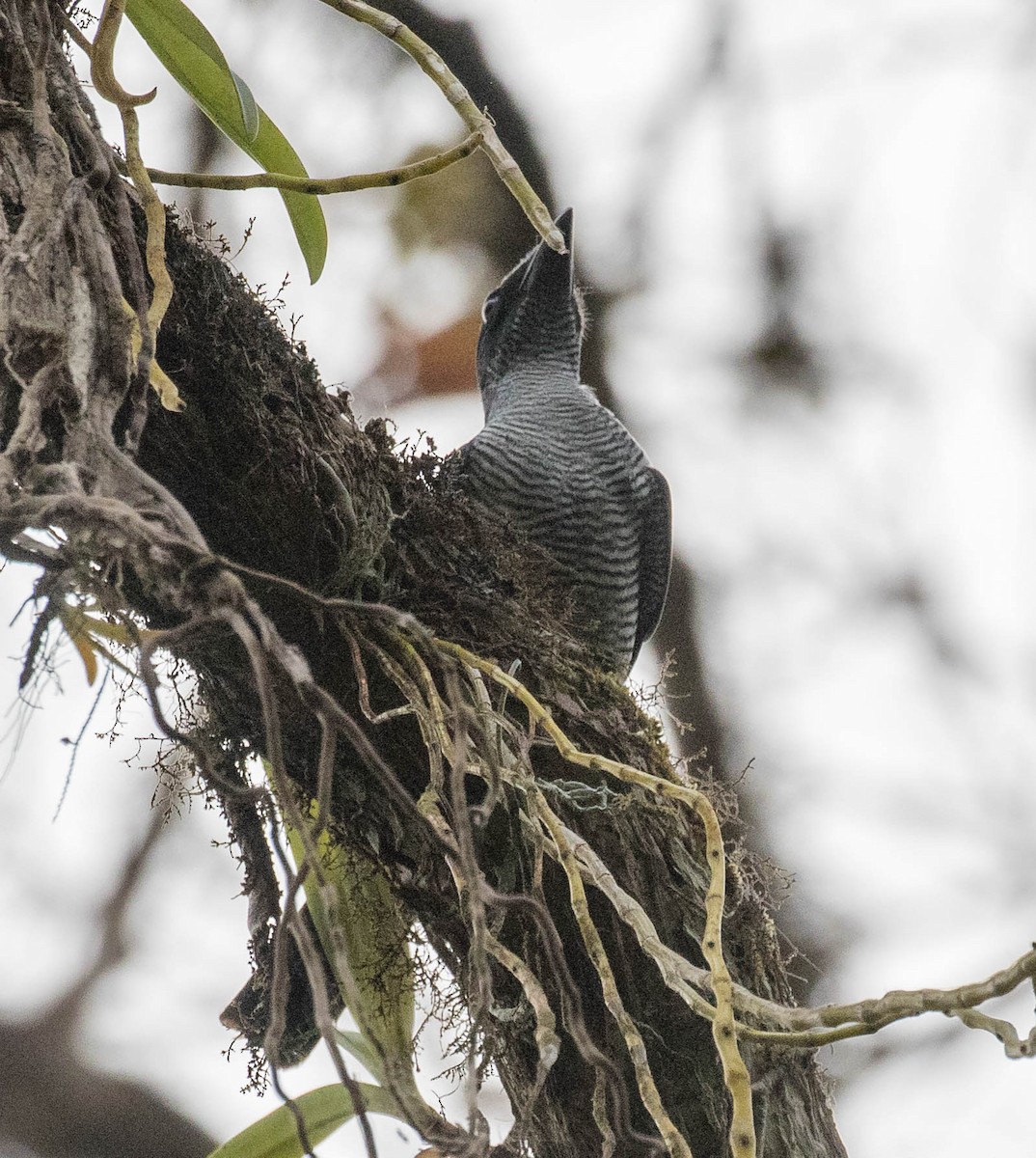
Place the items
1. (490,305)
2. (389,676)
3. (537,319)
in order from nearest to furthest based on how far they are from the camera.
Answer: (389,676) → (537,319) → (490,305)

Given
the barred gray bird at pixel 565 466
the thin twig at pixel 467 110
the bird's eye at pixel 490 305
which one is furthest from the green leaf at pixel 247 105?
the bird's eye at pixel 490 305

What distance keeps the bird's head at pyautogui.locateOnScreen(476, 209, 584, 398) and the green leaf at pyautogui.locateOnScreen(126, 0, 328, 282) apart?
1.62 m

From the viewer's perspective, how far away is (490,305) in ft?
11.6

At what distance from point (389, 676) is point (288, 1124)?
0.77m

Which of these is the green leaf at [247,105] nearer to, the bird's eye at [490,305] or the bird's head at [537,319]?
the bird's head at [537,319]

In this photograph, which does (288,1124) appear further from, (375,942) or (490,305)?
(490,305)

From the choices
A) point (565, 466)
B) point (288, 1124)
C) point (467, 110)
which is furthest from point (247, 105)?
point (565, 466)

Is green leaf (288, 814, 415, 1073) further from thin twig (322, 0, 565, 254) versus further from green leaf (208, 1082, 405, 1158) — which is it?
thin twig (322, 0, 565, 254)

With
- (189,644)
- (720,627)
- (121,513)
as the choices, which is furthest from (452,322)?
(121,513)

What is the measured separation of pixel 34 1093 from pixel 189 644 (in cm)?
253

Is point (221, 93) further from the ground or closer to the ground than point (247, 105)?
further from the ground

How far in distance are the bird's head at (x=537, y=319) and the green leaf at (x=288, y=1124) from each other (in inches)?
79.6

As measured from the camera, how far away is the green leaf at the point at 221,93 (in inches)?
60.2

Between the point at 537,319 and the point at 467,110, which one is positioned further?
the point at 537,319
